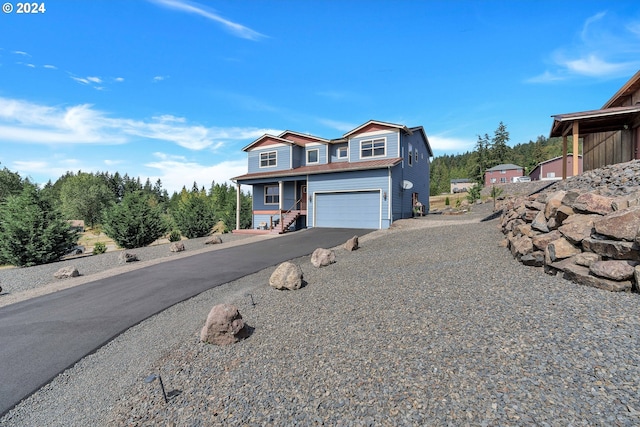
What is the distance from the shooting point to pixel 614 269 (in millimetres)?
4215

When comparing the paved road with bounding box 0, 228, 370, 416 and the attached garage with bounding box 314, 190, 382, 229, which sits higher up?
the attached garage with bounding box 314, 190, 382, 229

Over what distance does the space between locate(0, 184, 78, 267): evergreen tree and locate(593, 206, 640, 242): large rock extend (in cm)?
1907

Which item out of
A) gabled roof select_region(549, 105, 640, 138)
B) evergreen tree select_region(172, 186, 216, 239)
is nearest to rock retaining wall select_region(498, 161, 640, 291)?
gabled roof select_region(549, 105, 640, 138)

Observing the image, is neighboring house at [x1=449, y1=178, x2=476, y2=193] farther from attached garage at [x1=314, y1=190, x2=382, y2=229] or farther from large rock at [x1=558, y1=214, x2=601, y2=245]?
large rock at [x1=558, y1=214, x2=601, y2=245]

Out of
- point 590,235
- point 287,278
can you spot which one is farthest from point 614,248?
point 287,278

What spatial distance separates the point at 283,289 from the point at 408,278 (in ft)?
9.04

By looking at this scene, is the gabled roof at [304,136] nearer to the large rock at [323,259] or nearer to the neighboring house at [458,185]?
the large rock at [323,259]

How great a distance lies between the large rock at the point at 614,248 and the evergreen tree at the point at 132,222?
740 inches

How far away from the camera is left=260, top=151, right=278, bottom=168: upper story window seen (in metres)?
21.8

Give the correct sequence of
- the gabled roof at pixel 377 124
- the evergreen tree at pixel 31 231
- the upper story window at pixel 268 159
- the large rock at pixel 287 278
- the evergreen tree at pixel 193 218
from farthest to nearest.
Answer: the upper story window at pixel 268 159, the evergreen tree at pixel 193 218, the gabled roof at pixel 377 124, the evergreen tree at pixel 31 231, the large rock at pixel 287 278

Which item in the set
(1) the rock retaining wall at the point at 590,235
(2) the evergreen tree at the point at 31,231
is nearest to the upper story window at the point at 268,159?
(2) the evergreen tree at the point at 31,231

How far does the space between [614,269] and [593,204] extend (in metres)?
1.87

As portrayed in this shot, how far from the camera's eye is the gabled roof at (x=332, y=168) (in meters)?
16.9

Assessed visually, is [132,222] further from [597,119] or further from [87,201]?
[87,201]
